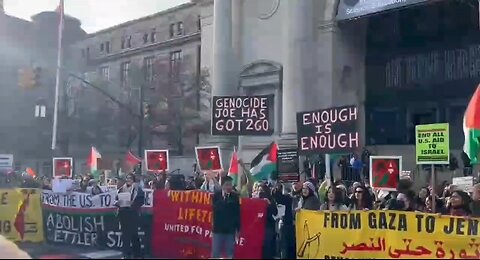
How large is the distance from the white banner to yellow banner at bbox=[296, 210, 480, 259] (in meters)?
4.20

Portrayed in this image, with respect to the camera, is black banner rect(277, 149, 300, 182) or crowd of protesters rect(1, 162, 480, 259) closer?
crowd of protesters rect(1, 162, 480, 259)

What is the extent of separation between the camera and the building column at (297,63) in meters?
27.1

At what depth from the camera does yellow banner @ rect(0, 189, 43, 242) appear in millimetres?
14508

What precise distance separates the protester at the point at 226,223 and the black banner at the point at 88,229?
9.42 ft

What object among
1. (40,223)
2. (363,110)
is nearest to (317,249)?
(40,223)

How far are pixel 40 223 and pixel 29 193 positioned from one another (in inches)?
26.9

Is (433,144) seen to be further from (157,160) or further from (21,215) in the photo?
(21,215)

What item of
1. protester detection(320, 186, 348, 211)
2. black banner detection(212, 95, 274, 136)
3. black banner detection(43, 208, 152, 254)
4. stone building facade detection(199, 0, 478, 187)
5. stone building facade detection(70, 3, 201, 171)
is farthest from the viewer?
stone building facade detection(70, 3, 201, 171)

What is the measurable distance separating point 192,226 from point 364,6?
15147 mm

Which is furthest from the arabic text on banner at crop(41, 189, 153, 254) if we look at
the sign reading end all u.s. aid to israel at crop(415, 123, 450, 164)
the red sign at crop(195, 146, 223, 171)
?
the sign reading end all u.s. aid to israel at crop(415, 123, 450, 164)

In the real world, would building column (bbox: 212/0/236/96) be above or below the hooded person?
above

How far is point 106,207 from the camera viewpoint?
44.1 feet

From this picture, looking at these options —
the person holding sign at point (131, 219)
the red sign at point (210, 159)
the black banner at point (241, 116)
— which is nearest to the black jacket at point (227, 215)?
the person holding sign at point (131, 219)

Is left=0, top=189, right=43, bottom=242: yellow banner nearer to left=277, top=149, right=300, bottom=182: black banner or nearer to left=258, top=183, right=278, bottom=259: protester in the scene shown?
left=277, top=149, right=300, bottom=182: black banner
